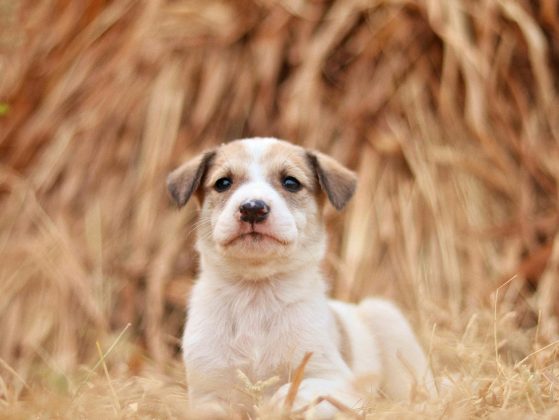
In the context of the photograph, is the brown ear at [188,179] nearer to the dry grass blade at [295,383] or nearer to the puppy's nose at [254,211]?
the puppy's nose at [254,211]

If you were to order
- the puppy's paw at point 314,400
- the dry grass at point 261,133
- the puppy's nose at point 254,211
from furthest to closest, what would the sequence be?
the dry grass at point 261,133, the puppy's nose at point 254,211, the puppy's paw at point 314,400

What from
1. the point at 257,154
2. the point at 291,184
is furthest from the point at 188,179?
the point at 291,184

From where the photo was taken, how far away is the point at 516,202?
533 centimetres

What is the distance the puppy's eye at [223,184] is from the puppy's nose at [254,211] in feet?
1.21

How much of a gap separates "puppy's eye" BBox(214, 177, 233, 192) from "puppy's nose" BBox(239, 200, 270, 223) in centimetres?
37

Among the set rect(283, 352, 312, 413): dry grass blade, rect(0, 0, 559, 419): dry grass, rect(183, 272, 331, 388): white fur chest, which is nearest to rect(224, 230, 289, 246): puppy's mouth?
rect(183, 272, 331, 388): white fur chest

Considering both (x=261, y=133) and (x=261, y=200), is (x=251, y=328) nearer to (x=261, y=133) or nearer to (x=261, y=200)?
(x=261, y=200)

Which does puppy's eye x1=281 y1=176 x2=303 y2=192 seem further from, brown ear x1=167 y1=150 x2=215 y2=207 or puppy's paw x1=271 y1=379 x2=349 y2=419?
puppy's paw x1=271 y1=379 x2=349 y2=419

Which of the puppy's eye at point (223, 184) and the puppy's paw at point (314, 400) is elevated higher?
the puppy's eye at point (223, 184)

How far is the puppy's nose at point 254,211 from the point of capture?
3305mm

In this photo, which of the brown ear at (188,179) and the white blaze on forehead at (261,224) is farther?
the brown ear at (188,179)

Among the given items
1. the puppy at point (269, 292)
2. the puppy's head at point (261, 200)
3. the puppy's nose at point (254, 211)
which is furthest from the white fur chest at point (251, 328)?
the puppy's nose at point (254, 211)

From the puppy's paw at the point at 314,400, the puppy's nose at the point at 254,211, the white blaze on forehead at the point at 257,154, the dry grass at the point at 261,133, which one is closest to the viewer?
the puppy's paw at the point at 314,400

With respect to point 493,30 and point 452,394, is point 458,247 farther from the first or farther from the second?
point 452,394
